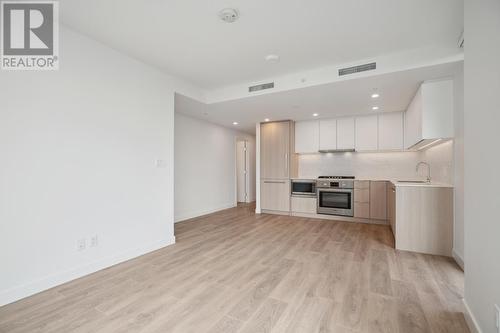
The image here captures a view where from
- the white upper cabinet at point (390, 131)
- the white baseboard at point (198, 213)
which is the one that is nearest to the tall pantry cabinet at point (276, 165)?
the white baseboard at point (198, 213)

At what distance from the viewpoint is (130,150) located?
293 cm

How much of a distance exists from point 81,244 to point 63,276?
326 mm

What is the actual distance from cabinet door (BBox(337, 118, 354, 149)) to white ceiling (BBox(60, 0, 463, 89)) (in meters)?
2.54

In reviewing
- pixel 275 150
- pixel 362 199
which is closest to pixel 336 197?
pixel 362 199

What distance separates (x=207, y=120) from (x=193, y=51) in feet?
10.0

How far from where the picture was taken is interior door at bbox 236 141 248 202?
7.82 m

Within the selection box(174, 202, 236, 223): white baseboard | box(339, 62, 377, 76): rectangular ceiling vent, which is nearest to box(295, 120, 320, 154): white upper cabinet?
box(339, 62, 377, 76): rectangular ceiling vent

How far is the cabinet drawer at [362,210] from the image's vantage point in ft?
15.7

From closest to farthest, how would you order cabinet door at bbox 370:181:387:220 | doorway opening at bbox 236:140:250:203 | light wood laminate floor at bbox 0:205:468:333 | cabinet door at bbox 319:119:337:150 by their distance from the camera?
1. light wood laminate floor at bbox 0:205:468:333
2. cabinet door at bbox 370:181:387:220
3. cabinet door at bbox 319:119:337:150
4. doorway opening at bbox 236:140:250:203

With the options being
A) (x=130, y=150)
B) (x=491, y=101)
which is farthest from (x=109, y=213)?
(x=491, y=101)

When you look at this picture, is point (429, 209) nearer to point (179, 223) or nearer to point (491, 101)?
point (491, 101)

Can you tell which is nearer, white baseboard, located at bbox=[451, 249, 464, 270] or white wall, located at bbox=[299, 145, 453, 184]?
white baseboard, located at bbox=[451, 249, 464, 270]

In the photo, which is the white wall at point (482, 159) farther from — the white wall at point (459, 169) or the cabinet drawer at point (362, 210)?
the cabinet drawer at point (362, 210)

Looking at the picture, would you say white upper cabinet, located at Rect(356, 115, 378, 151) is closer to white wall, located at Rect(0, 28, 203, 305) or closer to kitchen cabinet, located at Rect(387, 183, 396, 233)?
kitchen cabinet, located at Rect(387, 183, 396, 233)
